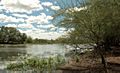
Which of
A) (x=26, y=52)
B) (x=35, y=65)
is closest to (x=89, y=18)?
(x=35, y=65)

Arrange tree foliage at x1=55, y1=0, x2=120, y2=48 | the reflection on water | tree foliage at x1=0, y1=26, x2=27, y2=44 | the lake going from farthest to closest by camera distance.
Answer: tree foliage at x1=0, y1=26, x2=27, y2=44 < the reflection on water < the lake < tree foliage at x1=55, y1=0, x2=120, y2=48

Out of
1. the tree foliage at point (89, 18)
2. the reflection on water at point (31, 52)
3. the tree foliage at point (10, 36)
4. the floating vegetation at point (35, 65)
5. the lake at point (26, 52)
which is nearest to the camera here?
the tree foliage at point (89, 18)

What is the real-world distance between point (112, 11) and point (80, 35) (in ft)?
6.62

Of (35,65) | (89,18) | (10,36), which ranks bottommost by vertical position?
(35,65)

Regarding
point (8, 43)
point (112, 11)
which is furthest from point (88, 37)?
point (8, 43)

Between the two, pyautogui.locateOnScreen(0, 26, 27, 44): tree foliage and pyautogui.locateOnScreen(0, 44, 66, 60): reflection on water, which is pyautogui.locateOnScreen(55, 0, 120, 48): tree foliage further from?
pyautogui.locateOnScreen(0, 26, 27, 44): tree foliage

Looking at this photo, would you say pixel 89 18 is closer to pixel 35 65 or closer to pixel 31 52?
pixel 35 65

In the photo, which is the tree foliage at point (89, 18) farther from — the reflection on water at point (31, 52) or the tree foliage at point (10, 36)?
the tree foliage at point (10, 36)

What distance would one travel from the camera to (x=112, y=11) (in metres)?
14.7

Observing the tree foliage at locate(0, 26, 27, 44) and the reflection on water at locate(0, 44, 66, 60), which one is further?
the tree foliage at locate(0, 26, 27, 44)

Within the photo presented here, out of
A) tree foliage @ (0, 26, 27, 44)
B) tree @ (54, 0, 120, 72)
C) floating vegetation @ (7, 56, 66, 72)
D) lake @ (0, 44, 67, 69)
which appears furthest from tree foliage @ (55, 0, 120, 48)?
tree foliage @ (0, 26, 27, 44)

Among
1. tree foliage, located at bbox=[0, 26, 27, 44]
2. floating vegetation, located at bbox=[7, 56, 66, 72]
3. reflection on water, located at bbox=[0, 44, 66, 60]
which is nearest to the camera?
floating vegetation, located at bbox=[7, 56, 66, 72]

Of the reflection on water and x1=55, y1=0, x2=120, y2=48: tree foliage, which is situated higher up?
x1=55, y1=0, x2=120, y2=48: tree foliage

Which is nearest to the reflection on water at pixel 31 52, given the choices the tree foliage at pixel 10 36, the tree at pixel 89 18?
the tree at pixel 89 18
